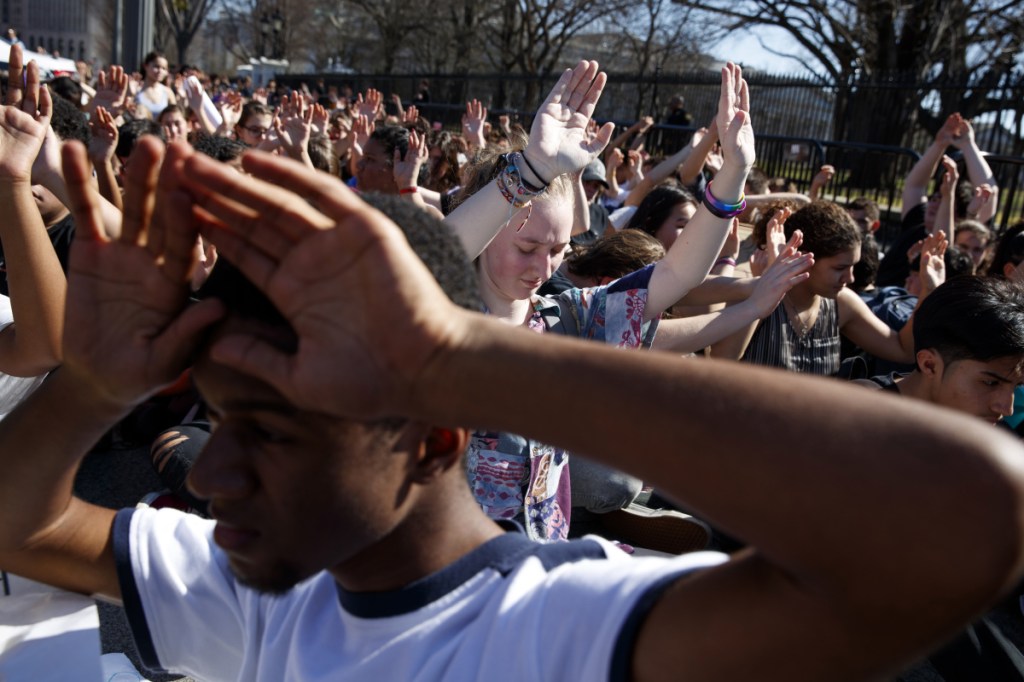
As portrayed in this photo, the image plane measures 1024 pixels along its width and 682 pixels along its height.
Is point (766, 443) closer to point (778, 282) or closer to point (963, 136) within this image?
point (778, 282)

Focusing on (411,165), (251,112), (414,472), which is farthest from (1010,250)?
(251,112)

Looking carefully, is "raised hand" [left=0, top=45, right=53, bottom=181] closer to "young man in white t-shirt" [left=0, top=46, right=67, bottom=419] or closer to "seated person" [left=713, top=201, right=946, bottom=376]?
"young man in white t-shirt" [left=0, top=46, right=67, bottom=419]

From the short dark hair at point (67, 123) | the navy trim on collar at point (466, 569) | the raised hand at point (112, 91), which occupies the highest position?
the raised hand at point (112, 91)

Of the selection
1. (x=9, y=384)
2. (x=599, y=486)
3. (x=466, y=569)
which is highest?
(x=466, y=569)

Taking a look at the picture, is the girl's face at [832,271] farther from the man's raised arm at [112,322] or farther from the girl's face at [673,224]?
the man's raised arm at [112,322]

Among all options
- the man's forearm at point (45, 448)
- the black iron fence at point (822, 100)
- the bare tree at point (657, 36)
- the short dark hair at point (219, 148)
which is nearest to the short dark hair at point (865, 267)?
the short dark hair at point (219, 148)

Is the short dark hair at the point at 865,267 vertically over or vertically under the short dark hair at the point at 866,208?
under

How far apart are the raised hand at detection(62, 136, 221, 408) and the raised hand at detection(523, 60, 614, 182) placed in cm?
167

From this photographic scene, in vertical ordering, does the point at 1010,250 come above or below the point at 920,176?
below

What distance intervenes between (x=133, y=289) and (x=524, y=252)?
5.80 ft

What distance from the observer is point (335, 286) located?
3.13 ft

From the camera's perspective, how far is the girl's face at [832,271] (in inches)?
171

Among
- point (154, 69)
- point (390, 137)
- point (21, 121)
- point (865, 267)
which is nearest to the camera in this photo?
point (21, 121)

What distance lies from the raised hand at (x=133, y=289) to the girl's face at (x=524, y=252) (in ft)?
5.50
